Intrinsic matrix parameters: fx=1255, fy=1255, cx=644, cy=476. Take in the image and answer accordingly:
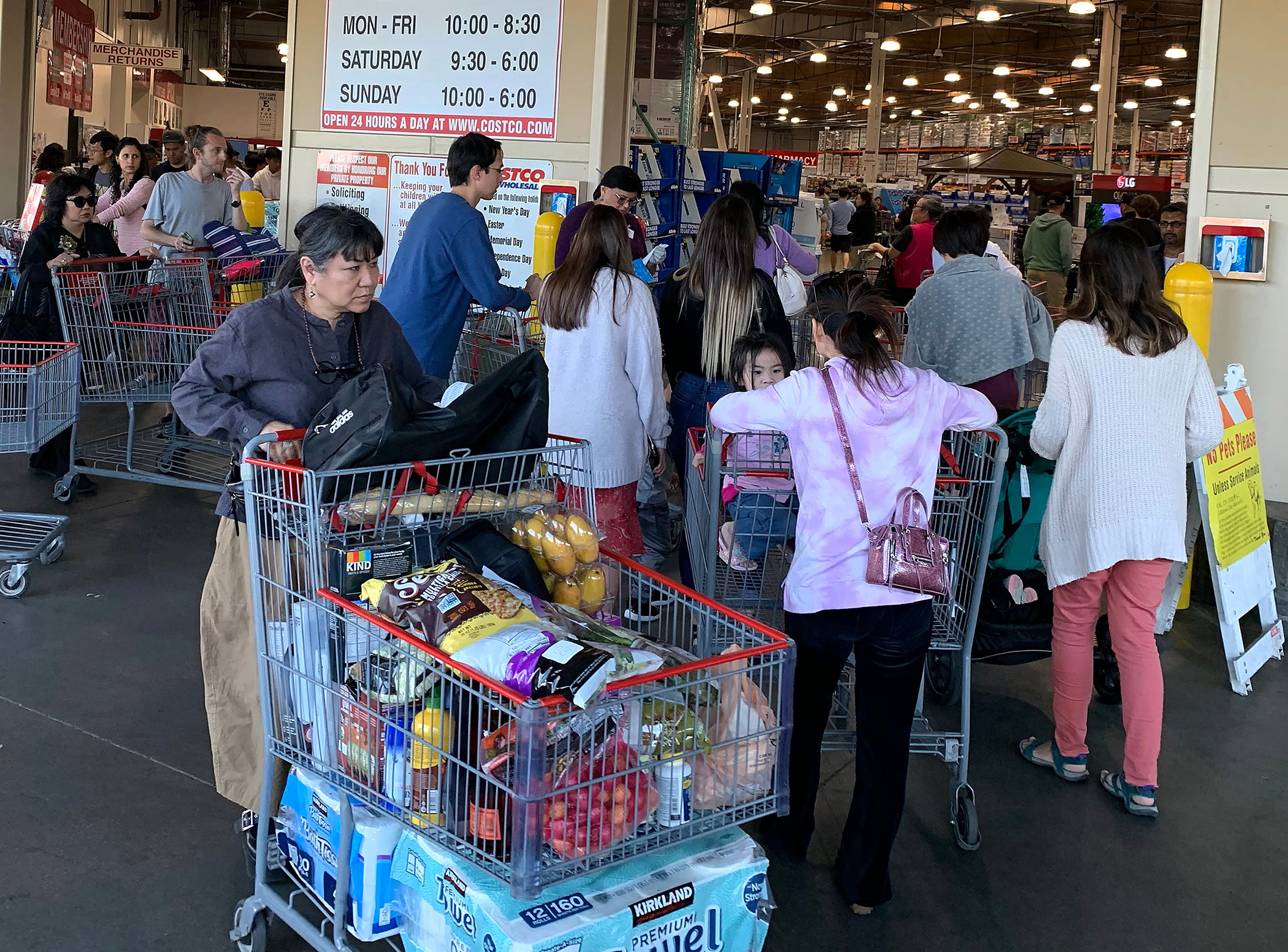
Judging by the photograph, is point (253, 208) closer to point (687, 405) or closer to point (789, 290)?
point (789, 290)

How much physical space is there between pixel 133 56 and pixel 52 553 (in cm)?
1244

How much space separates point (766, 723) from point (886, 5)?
21881 mm

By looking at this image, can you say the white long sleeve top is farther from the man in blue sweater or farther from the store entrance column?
the store entrance column

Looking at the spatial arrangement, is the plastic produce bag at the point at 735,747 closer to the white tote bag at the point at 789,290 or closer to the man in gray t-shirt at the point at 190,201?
the white tote bag at the point at 789,290

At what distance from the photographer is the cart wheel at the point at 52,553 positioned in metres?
5.30

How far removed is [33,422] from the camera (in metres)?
5.07

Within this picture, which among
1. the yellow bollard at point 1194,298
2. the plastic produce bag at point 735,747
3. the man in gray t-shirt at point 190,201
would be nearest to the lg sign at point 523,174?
the man in gray t-shirt at point 190,201

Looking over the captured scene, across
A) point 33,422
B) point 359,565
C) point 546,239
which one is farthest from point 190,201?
point 359,565

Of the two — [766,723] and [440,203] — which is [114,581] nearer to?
[440,203]

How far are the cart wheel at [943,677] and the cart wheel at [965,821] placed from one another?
85 cm

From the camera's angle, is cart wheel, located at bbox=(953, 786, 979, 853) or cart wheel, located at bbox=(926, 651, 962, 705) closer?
cart wheel, located at bbox=(953, 786, 979, 853)

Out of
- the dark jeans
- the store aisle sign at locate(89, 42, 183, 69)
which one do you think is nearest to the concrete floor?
the dark jeans

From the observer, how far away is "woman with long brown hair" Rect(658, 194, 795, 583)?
446cm

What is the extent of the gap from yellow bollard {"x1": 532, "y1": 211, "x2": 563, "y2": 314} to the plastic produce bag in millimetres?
4802
